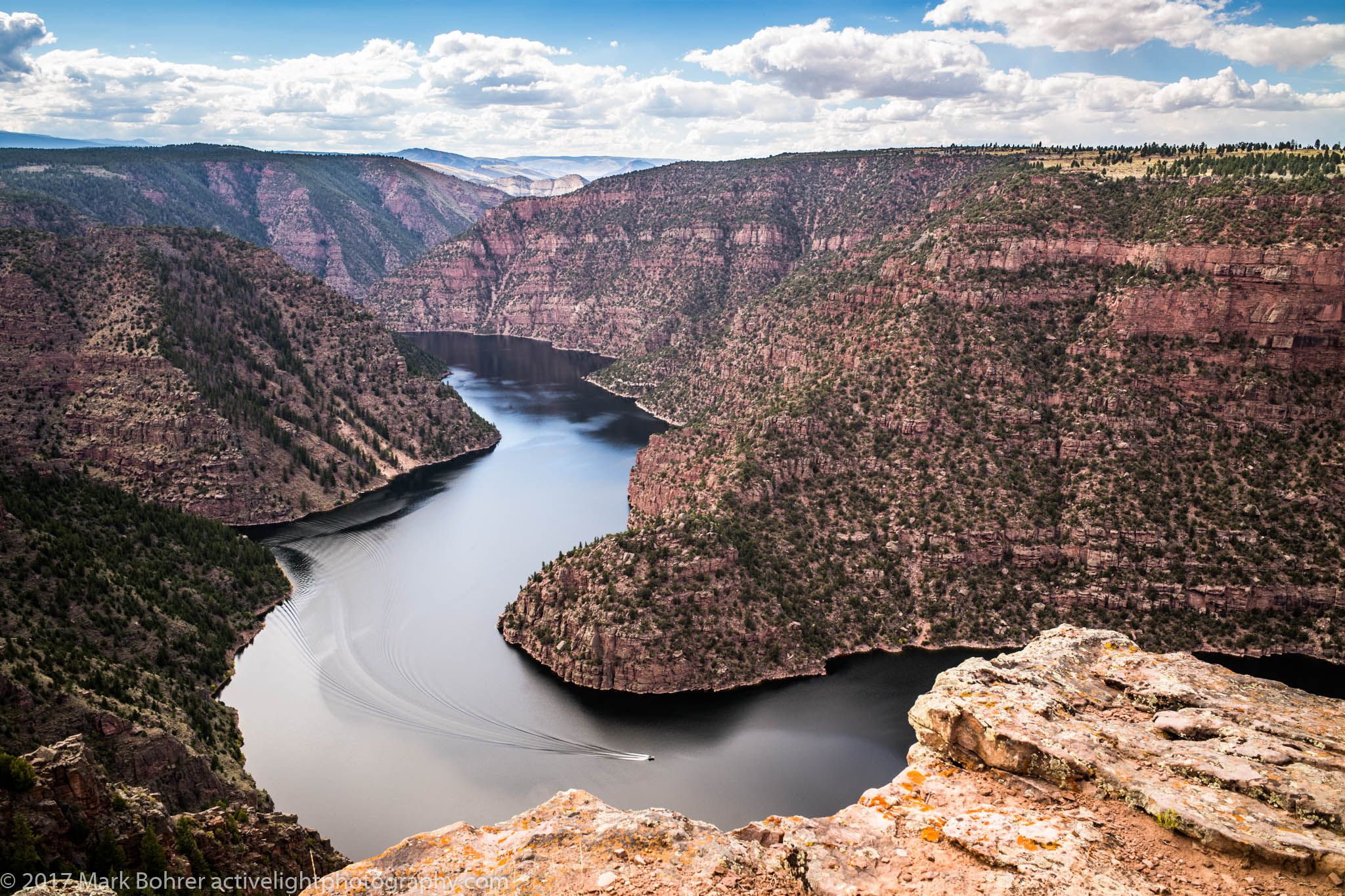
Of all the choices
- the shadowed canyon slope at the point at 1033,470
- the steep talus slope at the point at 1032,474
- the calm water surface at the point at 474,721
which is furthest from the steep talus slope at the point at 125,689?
the shadowed canyon slope at the point at 1033,470

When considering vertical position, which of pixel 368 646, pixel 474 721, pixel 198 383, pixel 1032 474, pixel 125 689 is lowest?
pixel 474 721

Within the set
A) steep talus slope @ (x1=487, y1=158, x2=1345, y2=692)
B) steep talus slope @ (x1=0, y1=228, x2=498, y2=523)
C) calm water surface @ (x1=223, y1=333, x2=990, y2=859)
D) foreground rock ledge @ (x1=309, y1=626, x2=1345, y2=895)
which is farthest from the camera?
steep talus slope @ (x1=0, y1=228, x2=498, y2=523)

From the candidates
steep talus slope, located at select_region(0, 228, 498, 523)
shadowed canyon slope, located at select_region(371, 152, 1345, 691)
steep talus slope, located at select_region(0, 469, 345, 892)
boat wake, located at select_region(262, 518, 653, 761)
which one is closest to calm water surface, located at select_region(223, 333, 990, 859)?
boat wake, located at select_region(262, 518, 653, 761)

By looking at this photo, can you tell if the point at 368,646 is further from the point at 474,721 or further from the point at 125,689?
the point at 125,689

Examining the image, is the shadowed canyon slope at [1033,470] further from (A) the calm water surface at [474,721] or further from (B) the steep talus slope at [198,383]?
(B) the steep talus slope at [198,383]

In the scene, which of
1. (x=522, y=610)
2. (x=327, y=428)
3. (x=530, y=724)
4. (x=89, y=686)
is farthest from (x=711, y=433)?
(x=89, y=686)

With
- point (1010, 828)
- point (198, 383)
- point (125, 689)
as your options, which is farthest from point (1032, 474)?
point (198, 383)

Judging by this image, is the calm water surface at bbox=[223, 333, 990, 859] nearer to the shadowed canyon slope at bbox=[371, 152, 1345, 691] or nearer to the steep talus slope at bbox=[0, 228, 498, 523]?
the shadowed canyon slope at bbox=[371, 152, 1345, 691]
